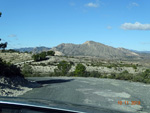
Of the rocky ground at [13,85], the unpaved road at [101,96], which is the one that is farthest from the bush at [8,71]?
the unpaved road at [101,96]

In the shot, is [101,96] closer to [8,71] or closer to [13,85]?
[13,85]

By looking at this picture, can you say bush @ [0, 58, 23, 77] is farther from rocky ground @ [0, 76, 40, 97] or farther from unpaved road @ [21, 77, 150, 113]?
unpaved road @ [21, 77, 150, 113]

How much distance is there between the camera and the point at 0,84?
60.5 feet

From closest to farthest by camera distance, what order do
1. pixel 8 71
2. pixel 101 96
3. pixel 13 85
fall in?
pixel 101 96, pixel 13 85, pixel 8 71

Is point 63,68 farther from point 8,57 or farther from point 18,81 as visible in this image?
point 8,57

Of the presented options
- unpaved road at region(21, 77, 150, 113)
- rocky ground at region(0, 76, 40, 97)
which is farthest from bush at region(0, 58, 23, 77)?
unpaved road at region(21, 77, 150, 113)

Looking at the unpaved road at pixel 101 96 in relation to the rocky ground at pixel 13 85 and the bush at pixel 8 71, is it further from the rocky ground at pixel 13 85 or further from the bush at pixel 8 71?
the bush at pixel 8 71

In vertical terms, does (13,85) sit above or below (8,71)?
below

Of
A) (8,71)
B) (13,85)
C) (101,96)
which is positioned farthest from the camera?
(8,71)

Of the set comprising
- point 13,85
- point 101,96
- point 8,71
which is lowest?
point 101,96

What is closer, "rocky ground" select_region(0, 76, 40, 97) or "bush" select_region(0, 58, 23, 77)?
"rocky ground" select_region(0, 76, 40, 97)

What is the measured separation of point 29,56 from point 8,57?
27.4ft

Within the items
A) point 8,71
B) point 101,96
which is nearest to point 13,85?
point 8,71

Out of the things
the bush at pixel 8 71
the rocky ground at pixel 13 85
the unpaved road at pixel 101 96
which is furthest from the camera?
the bush at pixel 8 71
